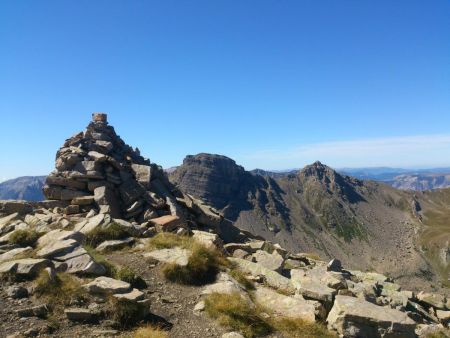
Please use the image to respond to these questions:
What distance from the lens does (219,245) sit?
25.0m

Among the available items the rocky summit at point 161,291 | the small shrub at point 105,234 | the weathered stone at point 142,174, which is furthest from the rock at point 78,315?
the weathered stone at point 142,174

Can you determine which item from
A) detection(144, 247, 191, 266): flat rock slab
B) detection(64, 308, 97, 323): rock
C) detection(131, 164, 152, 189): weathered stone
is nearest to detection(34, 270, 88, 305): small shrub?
detection(64, 308, 97, 323): rock

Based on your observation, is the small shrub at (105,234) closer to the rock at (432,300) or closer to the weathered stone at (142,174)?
the weathered stone at (142,174)

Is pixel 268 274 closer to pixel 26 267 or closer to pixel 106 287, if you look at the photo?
pixel 106 287

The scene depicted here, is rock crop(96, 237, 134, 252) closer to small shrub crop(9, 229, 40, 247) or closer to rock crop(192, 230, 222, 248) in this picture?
small shrub crop(9, 229, 40, 247)

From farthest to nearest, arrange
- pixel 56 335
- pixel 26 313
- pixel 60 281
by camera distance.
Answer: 1. pixel 60 281
2. pixel 26 313
3. pixel 56 335

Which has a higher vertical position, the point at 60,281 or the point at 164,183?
the point at 164,183

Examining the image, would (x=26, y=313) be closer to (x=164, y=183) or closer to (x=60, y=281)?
(x=60, y=281)

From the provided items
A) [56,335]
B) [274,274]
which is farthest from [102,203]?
[56,335]

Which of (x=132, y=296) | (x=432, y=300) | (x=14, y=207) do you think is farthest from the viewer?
(x=14, y=207)

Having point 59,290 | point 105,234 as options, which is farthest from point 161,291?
point 105,234

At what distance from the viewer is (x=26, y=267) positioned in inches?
647

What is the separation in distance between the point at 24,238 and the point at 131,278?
332 inches

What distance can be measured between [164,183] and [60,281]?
23277 millimetres
